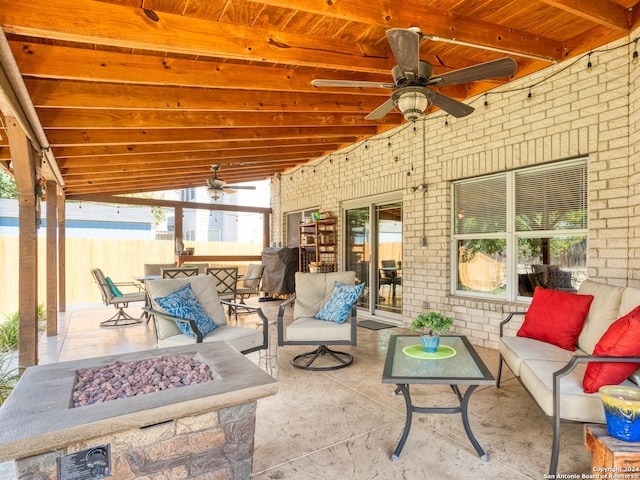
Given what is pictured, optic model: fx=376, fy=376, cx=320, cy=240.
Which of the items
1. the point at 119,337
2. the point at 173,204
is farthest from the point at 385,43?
the point at 173,204

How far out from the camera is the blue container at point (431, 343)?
2.67 metres

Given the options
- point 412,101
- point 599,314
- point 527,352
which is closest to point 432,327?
point 527,352

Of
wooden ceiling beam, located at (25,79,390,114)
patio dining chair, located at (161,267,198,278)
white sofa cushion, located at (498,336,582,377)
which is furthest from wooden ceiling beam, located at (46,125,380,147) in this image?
white sofa cushion, located at (498,336,582,377)

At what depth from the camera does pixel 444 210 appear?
4.92 meters

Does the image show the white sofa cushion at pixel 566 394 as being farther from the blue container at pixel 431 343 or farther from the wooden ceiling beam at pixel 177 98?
the wooden ceiling beam at pixel 177 98

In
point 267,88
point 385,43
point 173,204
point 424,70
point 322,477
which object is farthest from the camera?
point 173,204

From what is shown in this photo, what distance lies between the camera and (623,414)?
1684 mm

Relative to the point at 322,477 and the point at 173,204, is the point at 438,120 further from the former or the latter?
the point at 173,204

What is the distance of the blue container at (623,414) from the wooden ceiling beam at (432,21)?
2644mm

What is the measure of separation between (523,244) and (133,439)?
4164 mm

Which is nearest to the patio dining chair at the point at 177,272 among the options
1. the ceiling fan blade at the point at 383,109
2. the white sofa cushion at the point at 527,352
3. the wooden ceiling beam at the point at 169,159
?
the wooden ceiling beam at the point at 169,159

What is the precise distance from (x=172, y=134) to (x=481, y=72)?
3.60m

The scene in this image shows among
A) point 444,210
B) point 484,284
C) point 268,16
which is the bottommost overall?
point 484,284

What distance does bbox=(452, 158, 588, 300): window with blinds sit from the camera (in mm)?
3805
